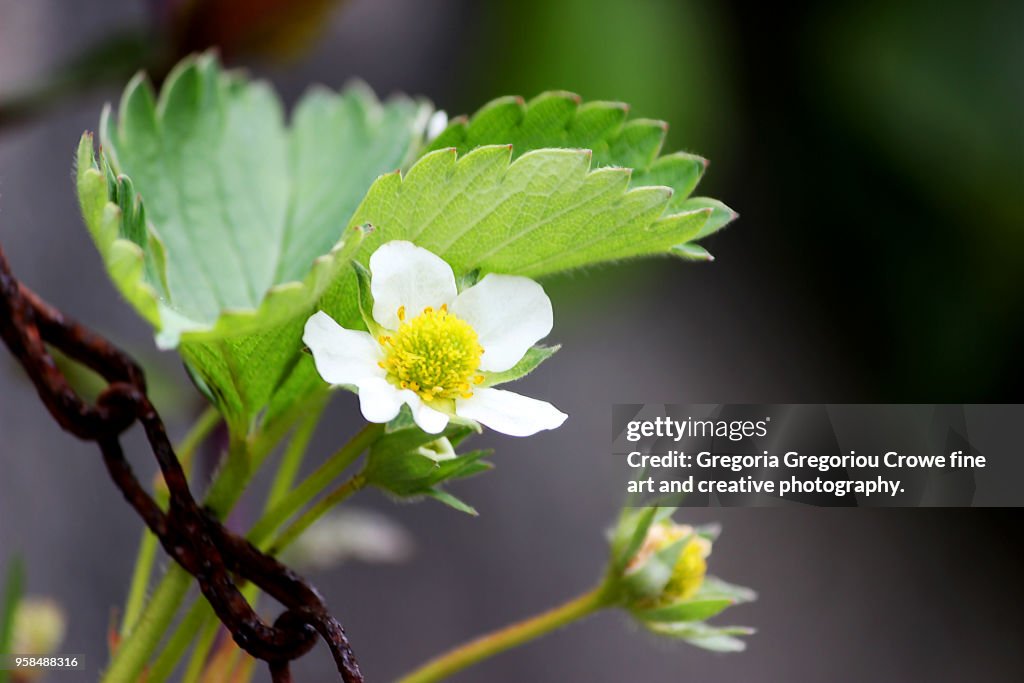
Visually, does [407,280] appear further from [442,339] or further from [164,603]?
[164,603]

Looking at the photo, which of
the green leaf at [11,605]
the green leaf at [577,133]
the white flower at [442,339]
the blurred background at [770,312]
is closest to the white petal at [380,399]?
the white flower at [442,339]

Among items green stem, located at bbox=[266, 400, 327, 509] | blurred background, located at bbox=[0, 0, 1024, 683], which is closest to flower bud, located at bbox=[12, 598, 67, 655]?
green stem, located at bbox=[266, 400, 327, 509]

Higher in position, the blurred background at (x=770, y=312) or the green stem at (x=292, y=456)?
the blurred background at (x=770, y=312)

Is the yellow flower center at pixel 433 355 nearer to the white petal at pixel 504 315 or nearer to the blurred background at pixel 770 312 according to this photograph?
the white petal at pixel 504 315

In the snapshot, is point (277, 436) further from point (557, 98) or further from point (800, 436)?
point (800, 436)

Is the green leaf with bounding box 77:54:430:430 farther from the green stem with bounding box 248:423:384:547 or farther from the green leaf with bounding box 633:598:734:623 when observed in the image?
the green leaf with bounding box 633:598:734:623

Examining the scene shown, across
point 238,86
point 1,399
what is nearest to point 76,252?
point 1,399
